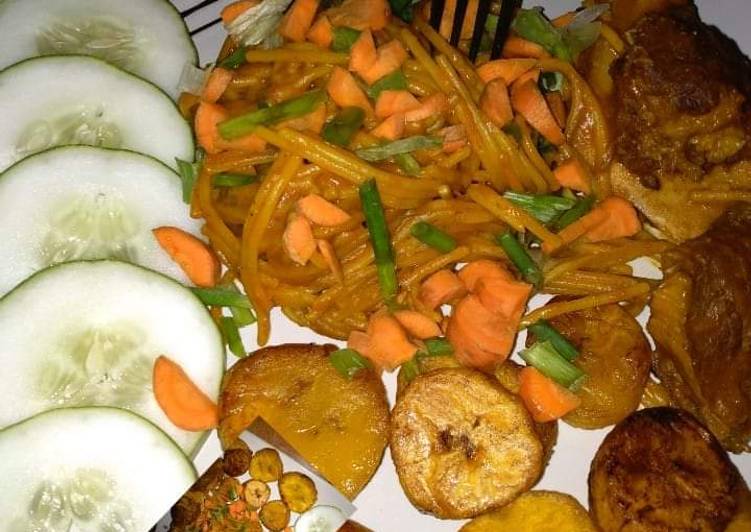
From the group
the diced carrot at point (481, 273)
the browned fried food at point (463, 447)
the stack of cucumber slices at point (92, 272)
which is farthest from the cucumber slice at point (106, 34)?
the browned fried food at point (463, 447)

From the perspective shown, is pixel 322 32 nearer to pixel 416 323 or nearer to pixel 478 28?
pixel 478 28

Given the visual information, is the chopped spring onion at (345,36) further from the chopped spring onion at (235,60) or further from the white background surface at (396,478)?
the white background surface at (396,478)

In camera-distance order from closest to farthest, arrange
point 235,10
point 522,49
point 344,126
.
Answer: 1. point 344,126
2. point 522,49
3. point 235,10

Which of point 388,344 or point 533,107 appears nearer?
point 388,344

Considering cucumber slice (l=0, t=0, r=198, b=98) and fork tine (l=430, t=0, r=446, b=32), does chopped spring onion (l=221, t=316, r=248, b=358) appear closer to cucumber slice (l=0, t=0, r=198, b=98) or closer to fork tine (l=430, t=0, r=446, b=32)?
cucumber slice (l=0, t=0, r=198, b=98)

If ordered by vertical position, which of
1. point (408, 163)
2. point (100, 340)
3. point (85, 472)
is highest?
point (408, 163)

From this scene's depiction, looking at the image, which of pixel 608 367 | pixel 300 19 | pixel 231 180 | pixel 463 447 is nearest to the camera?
pixel 463 447

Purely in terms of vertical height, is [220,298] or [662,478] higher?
[220,298]

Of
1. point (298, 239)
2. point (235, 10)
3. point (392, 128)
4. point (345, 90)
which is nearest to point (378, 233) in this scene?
point (298, 239)
